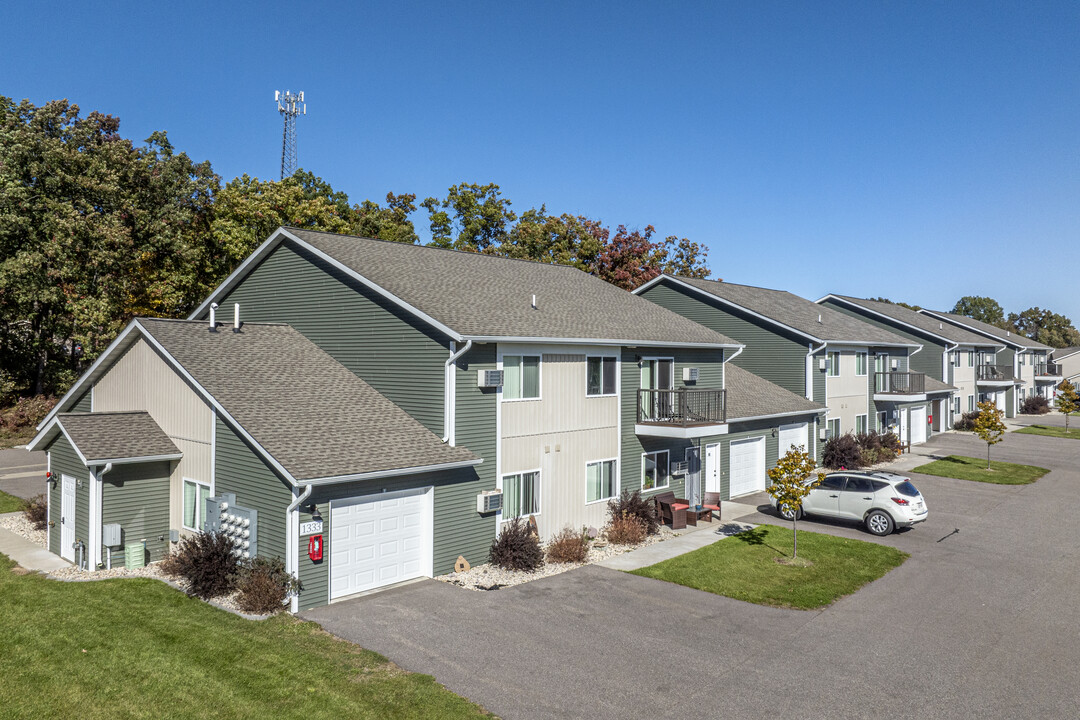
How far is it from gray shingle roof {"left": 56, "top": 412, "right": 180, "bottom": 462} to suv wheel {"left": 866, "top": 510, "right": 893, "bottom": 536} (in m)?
18.4

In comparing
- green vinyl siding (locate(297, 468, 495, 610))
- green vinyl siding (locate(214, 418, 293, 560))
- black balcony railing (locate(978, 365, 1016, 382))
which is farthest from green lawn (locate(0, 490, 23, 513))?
black balcony railing (locate(978, 365, 1016, 382))

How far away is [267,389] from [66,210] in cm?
2564

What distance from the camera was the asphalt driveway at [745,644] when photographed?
377 inches

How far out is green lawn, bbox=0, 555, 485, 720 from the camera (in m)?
8.85

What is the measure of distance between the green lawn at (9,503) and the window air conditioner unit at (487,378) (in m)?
16.0

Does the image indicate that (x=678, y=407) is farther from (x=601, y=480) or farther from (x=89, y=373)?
(x=89, y=373)

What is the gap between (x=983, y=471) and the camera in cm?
2969

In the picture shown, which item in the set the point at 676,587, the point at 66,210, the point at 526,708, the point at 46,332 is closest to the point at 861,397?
the point at 676,587

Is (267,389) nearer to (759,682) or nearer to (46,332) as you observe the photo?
(759,682)

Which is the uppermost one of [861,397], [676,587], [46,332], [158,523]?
[46,332]

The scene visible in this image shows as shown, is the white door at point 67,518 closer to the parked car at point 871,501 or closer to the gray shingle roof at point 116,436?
the gray shingle roof at point 116,436

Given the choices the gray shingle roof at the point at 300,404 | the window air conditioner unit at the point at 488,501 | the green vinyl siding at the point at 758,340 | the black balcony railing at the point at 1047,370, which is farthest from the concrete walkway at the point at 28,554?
the black balcony railing at the point at 1047,370

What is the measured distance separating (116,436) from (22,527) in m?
6.77

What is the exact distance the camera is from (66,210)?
33125 mm
